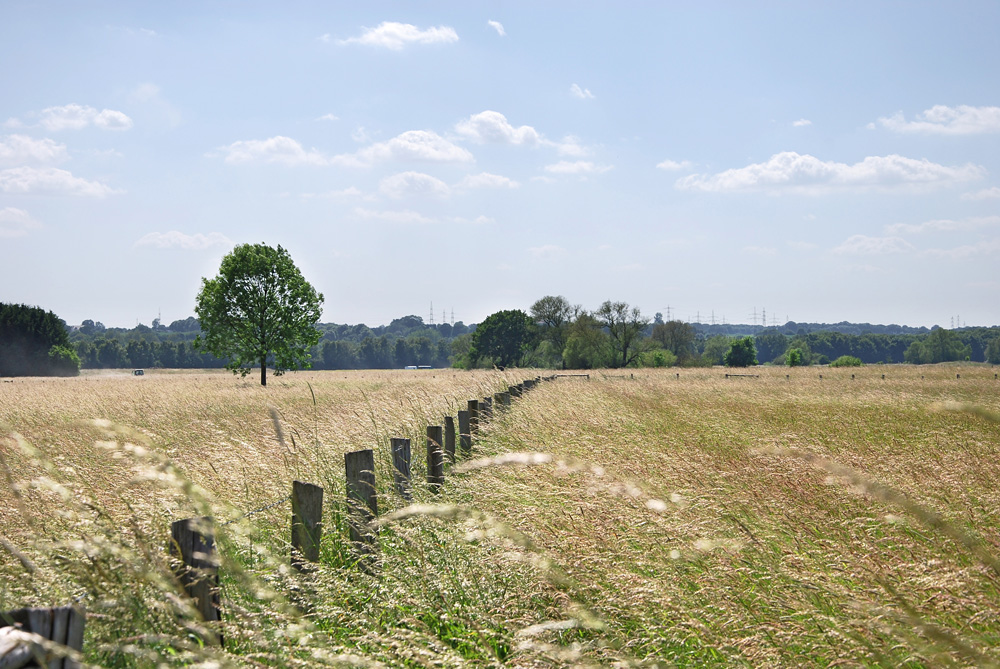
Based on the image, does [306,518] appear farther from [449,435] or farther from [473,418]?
Result: [473,418]

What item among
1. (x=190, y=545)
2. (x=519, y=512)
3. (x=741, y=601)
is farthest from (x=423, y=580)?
(x=741, y=601)

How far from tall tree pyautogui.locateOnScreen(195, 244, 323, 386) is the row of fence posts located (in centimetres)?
3476

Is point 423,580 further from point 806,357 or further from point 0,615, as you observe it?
point 806,357

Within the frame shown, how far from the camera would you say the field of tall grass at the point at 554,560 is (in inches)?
114

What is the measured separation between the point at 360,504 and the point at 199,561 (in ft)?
5.35

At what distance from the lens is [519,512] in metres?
4.64

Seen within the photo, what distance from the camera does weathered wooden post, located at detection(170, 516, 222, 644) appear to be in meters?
2.99

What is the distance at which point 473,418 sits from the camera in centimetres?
905

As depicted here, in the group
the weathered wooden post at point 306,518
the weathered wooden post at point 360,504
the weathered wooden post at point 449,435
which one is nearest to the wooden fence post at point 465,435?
the weathered wooden post at point 449,435

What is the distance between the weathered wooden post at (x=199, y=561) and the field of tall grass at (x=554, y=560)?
12cm

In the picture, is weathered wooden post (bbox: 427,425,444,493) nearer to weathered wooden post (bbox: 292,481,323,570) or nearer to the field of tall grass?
the field of tall grass

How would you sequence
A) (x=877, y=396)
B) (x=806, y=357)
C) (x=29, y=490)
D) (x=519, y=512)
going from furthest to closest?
(x=806, y=357) → (x=877, y=396) → (x=29, y=490) → (x=519, y=512)

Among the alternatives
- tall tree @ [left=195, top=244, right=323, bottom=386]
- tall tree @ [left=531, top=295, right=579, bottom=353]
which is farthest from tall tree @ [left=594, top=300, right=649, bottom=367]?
tall tree @ [left=195, top=244, right=323, bottom=386]

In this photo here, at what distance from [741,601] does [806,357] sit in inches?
4573
